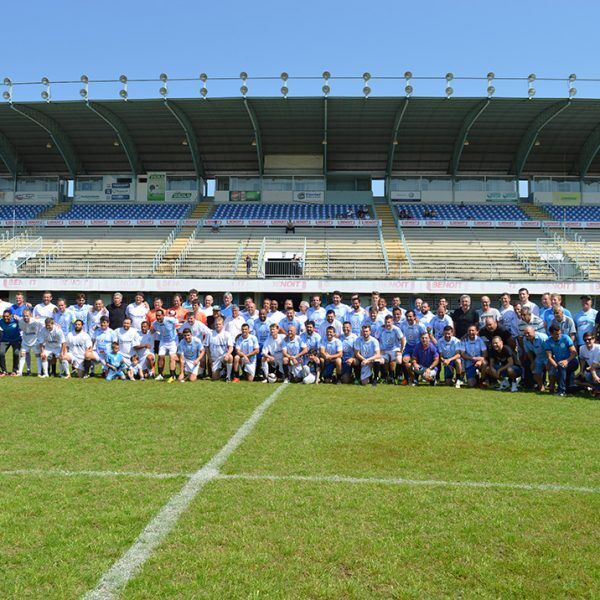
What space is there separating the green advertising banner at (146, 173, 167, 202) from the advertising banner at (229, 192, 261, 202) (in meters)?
4.52

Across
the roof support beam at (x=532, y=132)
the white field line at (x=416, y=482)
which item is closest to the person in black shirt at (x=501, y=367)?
the white field line at (x=416, y=482)

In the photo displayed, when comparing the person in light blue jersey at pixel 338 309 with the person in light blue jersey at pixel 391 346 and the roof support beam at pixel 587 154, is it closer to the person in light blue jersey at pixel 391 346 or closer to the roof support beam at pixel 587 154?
the person in light blue jersey at pixel 391 346

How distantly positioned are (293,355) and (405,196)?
88.3 ft

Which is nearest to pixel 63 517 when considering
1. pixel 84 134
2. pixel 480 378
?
pixel 480 378

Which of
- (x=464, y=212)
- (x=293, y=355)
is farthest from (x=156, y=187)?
(x=293, y=355)

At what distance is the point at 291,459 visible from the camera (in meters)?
5.27

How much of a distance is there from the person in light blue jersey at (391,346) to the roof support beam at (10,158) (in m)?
33.0

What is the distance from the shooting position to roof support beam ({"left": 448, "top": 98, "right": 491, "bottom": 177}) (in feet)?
100

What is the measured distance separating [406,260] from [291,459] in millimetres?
24857

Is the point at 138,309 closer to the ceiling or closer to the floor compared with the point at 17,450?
closer to the ceiling

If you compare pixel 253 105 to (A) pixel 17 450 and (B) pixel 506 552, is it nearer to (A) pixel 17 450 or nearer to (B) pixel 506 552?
(A) pixel 17 450

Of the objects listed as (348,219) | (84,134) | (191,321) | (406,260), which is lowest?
(191,321)

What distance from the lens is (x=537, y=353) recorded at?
10.4 meters

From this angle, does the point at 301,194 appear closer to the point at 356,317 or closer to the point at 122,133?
the point at 122,133
